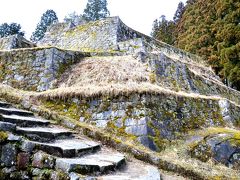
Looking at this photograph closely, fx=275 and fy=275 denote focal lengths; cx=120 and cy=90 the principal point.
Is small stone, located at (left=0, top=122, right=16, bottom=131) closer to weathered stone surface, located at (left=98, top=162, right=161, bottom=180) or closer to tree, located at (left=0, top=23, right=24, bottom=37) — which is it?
weathered stone surface, located at (left=98, top=162, right=161, bottom=180)

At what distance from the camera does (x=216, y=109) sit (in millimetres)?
8266

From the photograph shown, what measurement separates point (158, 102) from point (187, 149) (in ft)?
4.53

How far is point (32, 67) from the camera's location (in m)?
8.55

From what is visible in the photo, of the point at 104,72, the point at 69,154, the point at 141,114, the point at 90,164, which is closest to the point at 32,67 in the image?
the point at 104,72

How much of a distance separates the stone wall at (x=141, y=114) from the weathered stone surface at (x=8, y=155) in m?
3.07

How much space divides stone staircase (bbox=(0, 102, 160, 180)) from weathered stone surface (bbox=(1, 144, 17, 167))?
1 centimetres

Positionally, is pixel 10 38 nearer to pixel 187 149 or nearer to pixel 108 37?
pixel 108 37

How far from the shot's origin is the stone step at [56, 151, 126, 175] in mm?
3100

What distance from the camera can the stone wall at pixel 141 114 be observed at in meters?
6.16

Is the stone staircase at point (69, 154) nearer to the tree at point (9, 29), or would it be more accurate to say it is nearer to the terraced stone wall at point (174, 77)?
the terraced stone wall at point (174, 77)

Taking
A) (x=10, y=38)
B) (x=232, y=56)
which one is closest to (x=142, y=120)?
(x=10, y=38)

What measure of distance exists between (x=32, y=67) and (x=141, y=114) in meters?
4.11

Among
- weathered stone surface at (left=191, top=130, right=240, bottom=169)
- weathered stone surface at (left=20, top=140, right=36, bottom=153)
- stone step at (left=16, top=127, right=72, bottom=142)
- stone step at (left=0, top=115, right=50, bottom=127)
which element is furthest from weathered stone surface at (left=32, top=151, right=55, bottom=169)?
weathered stone surface at (left=191, top=130, right=240, bottom=169)

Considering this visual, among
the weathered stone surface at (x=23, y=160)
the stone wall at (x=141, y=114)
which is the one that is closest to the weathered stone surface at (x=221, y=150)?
the stone wall at (x=141, y=114)
